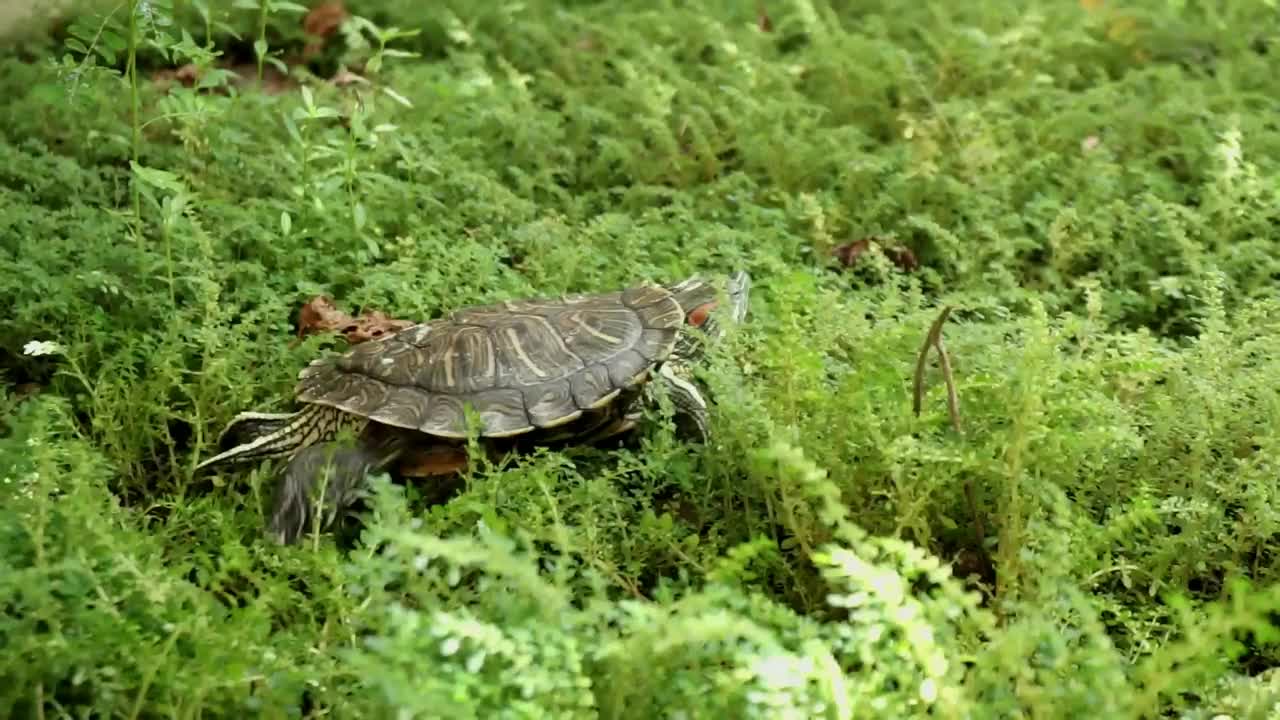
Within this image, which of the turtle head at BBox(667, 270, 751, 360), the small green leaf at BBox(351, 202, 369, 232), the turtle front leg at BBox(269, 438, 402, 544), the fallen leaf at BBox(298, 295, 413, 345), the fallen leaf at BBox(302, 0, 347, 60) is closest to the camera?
the turtle front leg at BBox(269, 438, 402, 544)

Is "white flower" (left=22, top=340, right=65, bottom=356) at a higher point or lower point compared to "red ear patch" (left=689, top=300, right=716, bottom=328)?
lower

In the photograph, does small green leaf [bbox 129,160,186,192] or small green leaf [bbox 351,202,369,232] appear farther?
small green leaf [bbox 351,202,369,232]

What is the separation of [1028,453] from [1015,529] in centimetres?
21

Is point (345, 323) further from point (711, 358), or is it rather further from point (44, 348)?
point (711, 358)

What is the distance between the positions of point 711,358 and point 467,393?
0.79 metres

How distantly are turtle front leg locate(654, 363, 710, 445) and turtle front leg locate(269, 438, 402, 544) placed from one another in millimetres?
918

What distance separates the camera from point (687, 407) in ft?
13.4

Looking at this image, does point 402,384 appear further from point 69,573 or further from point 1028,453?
point 1028,453

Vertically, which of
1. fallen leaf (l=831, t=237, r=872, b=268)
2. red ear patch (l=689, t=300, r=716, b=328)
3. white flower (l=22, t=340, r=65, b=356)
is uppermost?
red ear patch (l=689, t=300, r=716, b=328)

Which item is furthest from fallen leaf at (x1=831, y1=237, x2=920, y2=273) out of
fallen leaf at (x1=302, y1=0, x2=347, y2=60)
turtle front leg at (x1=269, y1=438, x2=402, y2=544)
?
fallen leaf at (x1=302, y1=0, x2=347, y2=60)

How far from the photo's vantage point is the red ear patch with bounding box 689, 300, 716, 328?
170 inches

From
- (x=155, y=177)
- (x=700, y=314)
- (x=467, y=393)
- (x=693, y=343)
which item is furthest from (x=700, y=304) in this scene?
(x=155, y=177)

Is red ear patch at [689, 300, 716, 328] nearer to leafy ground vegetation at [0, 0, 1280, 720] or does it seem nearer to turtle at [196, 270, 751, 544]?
turtle at [196, 270, 751, 544]

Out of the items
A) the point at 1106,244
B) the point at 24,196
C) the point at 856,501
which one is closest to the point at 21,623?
the point at 856,501
